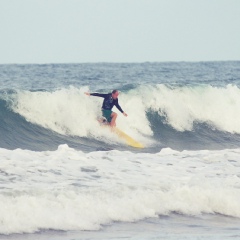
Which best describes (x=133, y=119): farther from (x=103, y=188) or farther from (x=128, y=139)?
(x=103, y=188)

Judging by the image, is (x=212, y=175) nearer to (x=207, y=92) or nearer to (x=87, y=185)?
(x=87, y=185)

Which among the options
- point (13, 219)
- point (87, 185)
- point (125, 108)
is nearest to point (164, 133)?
point (125, 108)

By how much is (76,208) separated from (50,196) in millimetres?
485

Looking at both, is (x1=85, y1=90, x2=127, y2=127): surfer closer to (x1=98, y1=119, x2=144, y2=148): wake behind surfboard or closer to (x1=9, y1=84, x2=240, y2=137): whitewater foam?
(x1=98, y1=119, x2=144, y2=148): wake behind surfboard

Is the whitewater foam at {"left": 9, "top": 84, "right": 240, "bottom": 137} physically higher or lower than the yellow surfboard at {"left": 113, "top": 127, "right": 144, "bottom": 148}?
higher

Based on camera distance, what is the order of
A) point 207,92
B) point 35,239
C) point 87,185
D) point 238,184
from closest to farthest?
1. point 35,239
2. point 87,185
3. point 238,184
4. point 207,92

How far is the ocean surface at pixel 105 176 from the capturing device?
10.9 m

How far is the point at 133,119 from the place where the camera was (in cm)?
2270

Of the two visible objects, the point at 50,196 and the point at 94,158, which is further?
the point at 94,158

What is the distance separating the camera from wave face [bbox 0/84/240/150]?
792 inches

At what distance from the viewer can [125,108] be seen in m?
23.6

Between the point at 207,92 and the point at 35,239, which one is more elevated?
the point at 207,92

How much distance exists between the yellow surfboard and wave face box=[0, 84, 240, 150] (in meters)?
0.18

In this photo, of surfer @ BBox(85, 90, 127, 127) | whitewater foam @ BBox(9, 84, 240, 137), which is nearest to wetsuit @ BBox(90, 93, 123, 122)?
surfer @ BBox(85, 90, 127, 127)
